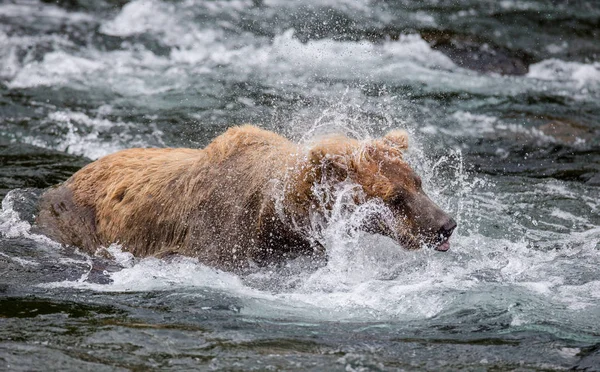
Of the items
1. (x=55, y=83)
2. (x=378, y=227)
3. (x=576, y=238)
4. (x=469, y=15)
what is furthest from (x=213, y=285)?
(x=469, y=15)

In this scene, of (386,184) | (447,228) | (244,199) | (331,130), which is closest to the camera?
(447,228)

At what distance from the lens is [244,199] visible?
22.2 feet

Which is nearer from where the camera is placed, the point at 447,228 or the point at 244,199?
the point at 447,228

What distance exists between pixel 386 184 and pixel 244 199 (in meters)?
1.10

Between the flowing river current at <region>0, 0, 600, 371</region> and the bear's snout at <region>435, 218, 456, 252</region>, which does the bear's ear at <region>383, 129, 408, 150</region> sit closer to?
the flowing river current at <region>0, 0, 600, 371</region>

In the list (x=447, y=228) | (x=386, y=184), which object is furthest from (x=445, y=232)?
(x=386, y=184)

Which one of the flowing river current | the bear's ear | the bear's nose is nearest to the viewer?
the flowing river current

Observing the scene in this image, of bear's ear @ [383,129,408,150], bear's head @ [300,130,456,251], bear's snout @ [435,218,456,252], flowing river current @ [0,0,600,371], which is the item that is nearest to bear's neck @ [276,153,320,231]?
bear's head @ [300,130,456,251]

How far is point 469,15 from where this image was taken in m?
16.5

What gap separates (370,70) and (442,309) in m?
7.62

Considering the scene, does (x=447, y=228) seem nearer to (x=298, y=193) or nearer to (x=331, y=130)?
(x=298, y=193)

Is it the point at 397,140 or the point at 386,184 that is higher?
the point at 397,140

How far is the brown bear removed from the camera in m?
6.51

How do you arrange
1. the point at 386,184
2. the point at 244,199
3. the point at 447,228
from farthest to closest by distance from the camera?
the point at 244,199 → the point at 386,184 → the point at 447,228
